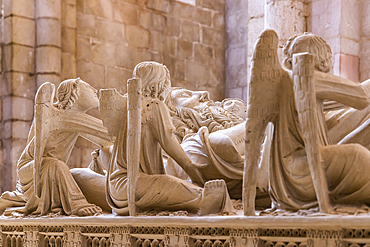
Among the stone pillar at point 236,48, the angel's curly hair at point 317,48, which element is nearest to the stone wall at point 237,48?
the stone pillar at point 236,48

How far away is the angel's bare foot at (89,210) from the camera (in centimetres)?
486

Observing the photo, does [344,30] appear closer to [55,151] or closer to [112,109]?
[112,109]

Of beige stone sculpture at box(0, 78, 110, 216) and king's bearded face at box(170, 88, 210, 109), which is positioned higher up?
king's bearded face at box(170, 88, 210, 109)


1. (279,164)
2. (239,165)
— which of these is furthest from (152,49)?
(279,164)

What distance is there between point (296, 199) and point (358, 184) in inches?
15.1

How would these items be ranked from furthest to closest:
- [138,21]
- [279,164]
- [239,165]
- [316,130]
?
[138,21], [239,165], [279,164], [316,130]

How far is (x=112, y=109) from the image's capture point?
4625 millimetres

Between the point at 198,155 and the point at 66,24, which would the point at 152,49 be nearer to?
the point at 66,24

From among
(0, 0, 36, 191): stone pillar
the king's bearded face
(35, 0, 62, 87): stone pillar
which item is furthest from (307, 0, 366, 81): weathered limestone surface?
(0, 0, 36, 191): stone pillar

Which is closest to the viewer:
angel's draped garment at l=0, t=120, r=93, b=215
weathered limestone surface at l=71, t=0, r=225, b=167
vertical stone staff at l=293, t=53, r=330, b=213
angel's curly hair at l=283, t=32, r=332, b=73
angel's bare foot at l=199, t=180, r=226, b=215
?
vertical stone staff at l=293, t=53, r=330, b=213

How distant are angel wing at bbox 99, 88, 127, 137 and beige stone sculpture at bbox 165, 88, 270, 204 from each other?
2.05 feet

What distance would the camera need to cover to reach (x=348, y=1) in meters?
6.43

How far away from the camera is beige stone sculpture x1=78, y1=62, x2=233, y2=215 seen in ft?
13.8

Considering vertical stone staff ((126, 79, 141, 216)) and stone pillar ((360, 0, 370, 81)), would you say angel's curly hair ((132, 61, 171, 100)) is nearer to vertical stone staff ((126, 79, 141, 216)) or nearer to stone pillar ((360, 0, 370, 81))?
vertical stone staff ((126, 79, 141, 216))
